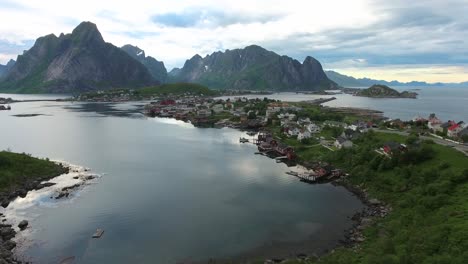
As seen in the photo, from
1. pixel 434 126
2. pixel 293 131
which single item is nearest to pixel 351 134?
pixel 293 131

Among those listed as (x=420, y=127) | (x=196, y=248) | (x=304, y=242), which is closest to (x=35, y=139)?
(x=196, y=248)

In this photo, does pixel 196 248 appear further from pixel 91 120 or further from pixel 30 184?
pixel 91 120

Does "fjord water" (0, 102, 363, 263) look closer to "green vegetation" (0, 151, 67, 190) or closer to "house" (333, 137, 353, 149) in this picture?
"green vegetation" (0, 151, 67, 190)

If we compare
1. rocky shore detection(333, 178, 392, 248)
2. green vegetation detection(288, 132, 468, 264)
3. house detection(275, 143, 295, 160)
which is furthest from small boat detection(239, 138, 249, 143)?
rocky shore detection(333, 178, 392, 248)

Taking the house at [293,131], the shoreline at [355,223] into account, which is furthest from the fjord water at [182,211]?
the house at [293,131]

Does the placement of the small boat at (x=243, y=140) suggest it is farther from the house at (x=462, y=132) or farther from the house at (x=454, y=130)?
the house at (x=462, y=132)
